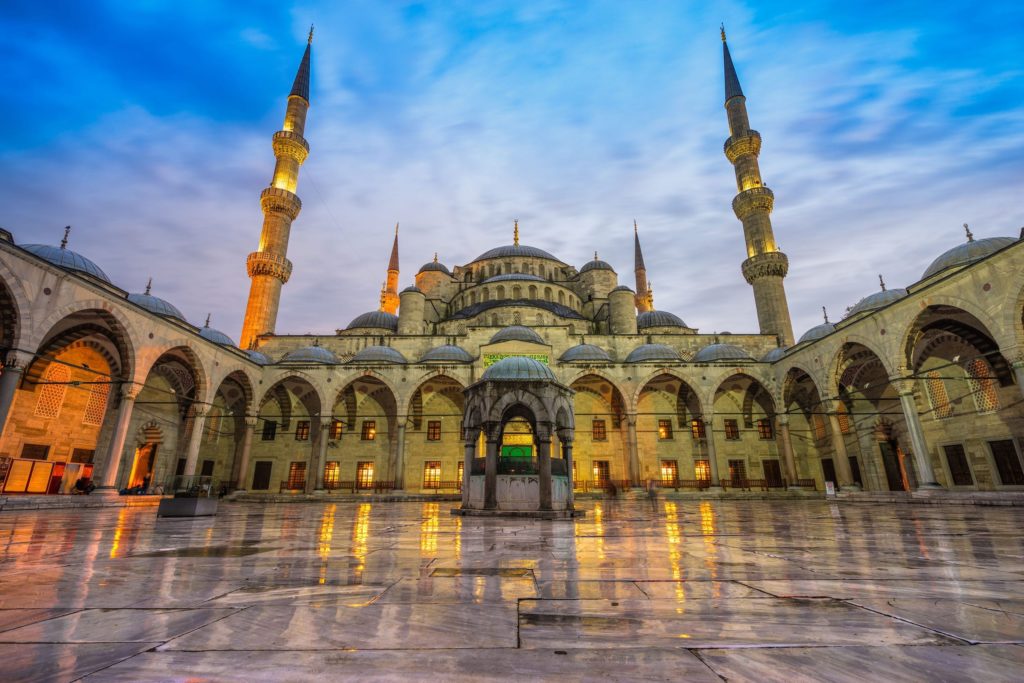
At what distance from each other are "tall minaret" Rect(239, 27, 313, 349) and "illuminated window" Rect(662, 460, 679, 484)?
23493 millimetres

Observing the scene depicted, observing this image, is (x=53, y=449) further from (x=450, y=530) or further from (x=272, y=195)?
(x=450, y=530)

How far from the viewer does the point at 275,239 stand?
27.8m

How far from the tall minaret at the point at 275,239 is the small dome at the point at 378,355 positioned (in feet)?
25.6

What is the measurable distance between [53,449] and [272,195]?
1676cm

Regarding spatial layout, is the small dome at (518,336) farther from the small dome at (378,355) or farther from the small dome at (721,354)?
the small dome at (721,354)

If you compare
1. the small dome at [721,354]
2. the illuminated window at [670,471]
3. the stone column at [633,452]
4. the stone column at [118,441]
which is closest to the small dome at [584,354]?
the stone column at [633,452]

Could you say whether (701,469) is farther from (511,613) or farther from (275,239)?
(275,239)

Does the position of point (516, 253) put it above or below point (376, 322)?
above

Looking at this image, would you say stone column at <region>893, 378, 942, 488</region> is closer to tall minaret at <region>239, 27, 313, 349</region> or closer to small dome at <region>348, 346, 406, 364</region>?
small dome at <region>348, 346, 406, 364</region>

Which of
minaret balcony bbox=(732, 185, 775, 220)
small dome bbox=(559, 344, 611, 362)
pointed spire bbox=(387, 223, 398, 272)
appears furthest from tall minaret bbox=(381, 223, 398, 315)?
minaret balcony bbox=(732, 185, 775, 220)

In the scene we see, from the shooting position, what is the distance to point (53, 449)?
1747 centimetres

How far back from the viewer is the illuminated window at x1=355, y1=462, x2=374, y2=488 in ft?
79.0

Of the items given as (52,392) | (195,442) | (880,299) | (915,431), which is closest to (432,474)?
(195,442)

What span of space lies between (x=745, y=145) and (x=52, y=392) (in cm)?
3767
